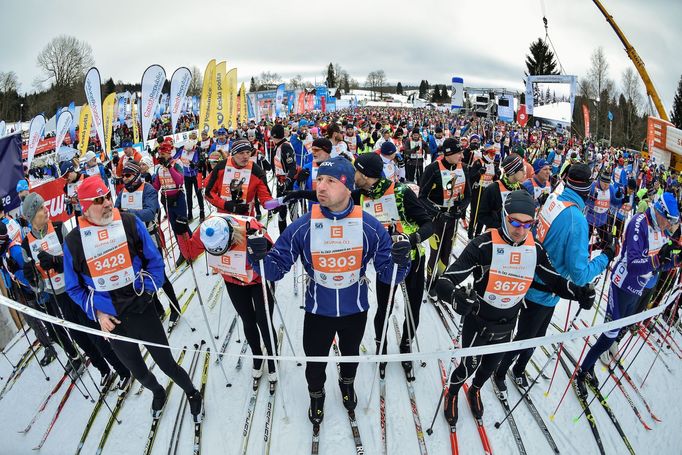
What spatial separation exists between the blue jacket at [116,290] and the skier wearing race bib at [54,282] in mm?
539

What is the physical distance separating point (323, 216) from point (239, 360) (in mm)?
2550

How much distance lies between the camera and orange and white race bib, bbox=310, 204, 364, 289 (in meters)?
2.75

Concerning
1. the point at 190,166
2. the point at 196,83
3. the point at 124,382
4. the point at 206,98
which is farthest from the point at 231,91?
the point at 196,83

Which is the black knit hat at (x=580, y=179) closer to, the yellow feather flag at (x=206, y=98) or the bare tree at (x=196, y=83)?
the yellow feather flag at (x=206, y=98)

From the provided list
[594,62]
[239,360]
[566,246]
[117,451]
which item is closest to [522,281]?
[566,246]

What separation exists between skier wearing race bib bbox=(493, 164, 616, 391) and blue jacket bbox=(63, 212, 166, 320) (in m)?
3.32

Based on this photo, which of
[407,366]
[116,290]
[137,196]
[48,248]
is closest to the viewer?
[116,290]

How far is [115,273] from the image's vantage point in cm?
299

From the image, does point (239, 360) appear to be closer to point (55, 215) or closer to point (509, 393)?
point (509, 393)

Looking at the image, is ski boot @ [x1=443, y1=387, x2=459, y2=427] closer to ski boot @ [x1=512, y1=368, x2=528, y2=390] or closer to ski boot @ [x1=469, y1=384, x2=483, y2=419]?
ski boot @ [x1=469, y1=384, x2=483, y2=419]

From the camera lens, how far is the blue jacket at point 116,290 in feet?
9.63

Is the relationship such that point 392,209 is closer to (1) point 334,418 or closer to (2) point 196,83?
(1) point 334,418

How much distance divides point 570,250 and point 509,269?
704 mm

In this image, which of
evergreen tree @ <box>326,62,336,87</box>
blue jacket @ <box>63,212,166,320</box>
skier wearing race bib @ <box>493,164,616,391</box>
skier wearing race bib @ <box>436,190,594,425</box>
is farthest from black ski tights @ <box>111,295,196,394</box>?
evergreen tree @ <box>326,62,336,87</box>
